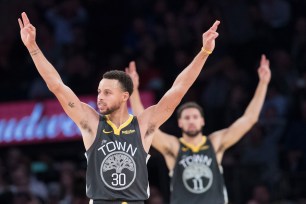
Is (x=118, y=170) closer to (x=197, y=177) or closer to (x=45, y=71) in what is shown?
(x=45, y=71)

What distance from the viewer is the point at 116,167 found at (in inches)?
311

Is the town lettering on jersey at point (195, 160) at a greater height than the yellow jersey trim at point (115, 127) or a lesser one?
greater

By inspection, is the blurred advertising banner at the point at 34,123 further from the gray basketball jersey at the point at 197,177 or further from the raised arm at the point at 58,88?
the raised arm at the point at 58,88

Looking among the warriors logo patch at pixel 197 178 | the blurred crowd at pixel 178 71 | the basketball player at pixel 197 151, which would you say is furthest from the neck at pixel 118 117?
the blurred crowd at pixel 178 71

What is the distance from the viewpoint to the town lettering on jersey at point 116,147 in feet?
26.1

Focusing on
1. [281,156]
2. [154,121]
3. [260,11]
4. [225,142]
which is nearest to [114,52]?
[260,11]

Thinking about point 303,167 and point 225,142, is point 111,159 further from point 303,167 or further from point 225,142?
point 303,167

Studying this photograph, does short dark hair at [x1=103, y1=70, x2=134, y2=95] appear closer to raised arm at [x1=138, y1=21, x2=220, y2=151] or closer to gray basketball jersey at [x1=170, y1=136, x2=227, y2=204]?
raised arm at [x1=138, y1=21, x2=220, y2=151]

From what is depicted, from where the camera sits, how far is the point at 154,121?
8211 mm

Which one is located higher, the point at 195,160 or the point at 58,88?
the point at 58,88

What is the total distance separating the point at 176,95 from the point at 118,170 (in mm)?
878

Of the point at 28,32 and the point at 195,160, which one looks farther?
the point at 195,160

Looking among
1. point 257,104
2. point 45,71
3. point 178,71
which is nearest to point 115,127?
point 45,71

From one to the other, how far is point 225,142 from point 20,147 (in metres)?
4.90
